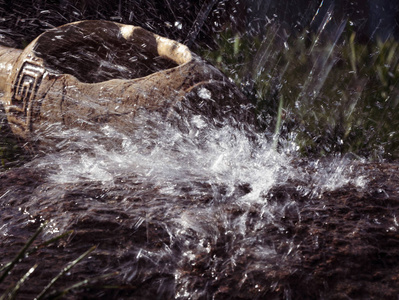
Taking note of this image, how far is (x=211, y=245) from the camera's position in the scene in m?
1.48

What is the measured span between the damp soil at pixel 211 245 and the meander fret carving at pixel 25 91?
1145mm

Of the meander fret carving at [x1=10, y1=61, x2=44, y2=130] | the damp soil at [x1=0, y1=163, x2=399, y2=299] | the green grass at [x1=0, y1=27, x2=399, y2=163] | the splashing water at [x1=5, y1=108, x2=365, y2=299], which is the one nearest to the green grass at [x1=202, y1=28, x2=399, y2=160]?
the green grass at [x1=0, y1=27, x2=399, y2=163]

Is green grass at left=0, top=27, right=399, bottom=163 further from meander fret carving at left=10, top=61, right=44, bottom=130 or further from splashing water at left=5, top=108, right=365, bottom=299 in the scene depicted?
splashing water at left=5, top=108, right=365, bottom=299

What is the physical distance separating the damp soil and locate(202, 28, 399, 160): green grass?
2.19 metres

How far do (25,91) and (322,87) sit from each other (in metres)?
2.80

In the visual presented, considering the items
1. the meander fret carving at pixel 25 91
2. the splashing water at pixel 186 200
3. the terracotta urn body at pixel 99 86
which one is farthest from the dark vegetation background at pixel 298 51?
the splashing water at pixel 186 200

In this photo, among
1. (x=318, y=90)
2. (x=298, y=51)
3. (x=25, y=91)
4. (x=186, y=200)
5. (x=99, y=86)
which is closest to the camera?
(x=186, y=200)

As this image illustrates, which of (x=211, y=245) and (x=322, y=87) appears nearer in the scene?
(x=211, y=245)

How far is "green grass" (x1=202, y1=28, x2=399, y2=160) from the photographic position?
13.1ft

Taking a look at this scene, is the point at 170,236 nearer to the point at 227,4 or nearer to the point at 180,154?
the point at 180,154

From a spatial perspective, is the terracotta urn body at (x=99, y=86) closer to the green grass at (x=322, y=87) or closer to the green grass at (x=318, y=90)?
the green grass at (x=318, y=90)

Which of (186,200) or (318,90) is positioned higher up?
(186,200)

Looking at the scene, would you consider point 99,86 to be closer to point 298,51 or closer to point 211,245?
point 211,245

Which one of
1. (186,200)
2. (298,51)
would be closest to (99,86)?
(186,200)
